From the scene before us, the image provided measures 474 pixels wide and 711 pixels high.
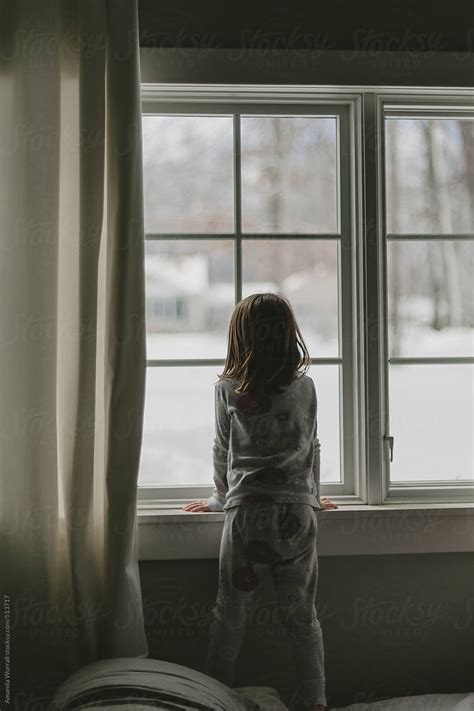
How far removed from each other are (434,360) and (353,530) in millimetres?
574

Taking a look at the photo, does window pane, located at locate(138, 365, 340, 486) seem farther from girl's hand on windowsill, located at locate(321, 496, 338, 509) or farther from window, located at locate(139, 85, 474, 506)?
girl's hand on windowsill, located at locate(321, 496, 338, 509)

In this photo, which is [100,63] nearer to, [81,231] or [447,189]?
[81,231]

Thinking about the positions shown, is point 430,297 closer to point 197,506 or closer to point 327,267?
point 327,267

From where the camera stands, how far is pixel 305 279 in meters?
2.07

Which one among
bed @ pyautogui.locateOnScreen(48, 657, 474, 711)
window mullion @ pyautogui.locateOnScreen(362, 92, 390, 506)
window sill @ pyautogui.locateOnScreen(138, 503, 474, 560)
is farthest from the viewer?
window mullion @ pyautogui.locateOnScreen(362, 92, 390, 506)

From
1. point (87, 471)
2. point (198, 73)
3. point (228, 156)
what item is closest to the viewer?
point (87, 471)

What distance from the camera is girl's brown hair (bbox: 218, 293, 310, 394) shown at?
5.82 feet

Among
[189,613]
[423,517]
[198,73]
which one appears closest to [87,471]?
[189,613]

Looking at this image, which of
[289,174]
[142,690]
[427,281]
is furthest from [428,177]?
[142,690]

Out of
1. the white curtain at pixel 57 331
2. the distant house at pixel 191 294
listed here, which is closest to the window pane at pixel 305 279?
the distant house at pixel 191 294

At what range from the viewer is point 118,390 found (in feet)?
5.90

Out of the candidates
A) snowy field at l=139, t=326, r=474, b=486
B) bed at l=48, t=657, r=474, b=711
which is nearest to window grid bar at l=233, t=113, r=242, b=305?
snowy field at l=139, t=326, r=474, b=486

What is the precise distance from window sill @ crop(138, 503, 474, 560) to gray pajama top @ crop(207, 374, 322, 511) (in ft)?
0.43

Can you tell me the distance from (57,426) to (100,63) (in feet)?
3.17
